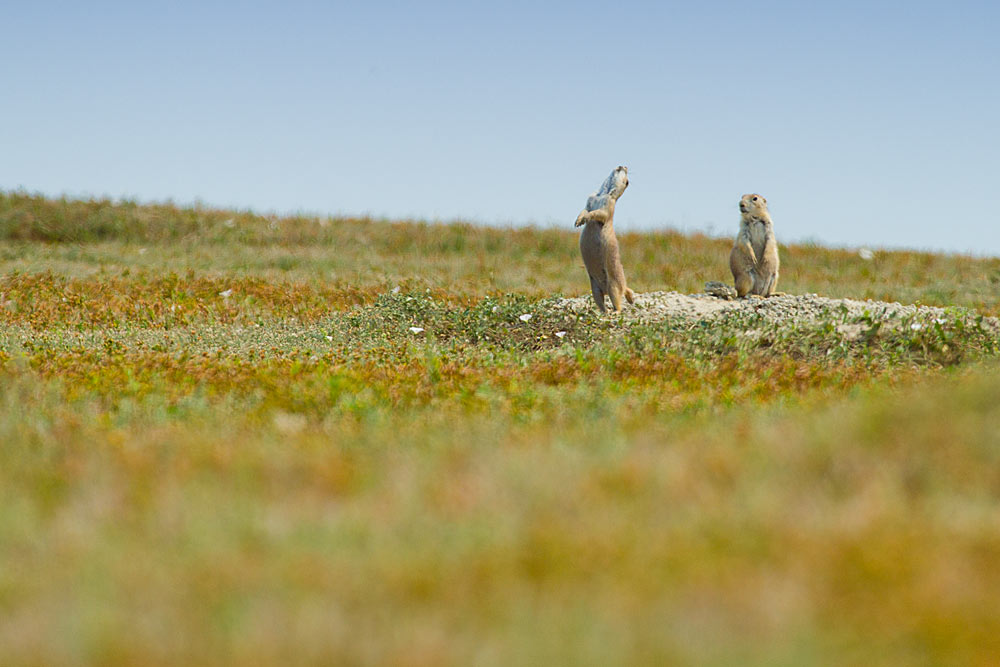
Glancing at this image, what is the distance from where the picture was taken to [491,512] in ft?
10.8

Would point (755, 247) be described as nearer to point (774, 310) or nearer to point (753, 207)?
point (753, 207)

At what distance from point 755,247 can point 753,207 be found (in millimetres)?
546

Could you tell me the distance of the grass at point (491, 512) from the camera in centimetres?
244

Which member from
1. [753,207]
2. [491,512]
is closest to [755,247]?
[753,207]

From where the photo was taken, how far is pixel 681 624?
2.45 meters

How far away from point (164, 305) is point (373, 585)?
12.0 meters

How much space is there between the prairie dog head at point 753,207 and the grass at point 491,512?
4.23 m

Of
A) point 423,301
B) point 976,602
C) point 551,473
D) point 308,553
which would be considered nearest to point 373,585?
point 308,553

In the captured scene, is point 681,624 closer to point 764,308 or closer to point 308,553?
point 308,553

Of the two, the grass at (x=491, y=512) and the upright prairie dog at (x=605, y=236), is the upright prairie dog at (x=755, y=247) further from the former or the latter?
the grass at (x=491, y=512)

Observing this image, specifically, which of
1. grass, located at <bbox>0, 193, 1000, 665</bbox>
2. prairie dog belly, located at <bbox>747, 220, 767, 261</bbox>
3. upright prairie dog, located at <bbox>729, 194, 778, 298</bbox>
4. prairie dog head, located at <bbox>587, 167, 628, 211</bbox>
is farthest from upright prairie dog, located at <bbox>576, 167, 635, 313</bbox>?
grass, located at <bbox>0, 193, 1000, 665</bbox>

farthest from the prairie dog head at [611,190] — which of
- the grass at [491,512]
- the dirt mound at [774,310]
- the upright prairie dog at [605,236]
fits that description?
the grass at [491,512]

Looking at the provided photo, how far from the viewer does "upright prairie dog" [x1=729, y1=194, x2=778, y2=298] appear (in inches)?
478

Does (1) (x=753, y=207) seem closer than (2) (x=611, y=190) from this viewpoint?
No
